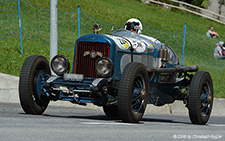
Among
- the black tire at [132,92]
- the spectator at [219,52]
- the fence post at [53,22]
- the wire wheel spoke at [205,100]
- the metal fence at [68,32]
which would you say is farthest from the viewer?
the spectator at [219,52]

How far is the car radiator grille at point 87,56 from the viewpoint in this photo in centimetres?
904

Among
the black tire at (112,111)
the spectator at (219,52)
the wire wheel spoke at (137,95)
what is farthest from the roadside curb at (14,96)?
the spectator at (219,52)

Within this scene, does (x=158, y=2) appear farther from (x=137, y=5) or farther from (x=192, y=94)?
(x=192, y=94)

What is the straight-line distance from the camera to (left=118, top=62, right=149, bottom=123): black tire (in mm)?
8078

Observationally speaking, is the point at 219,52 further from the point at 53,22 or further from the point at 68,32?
the point at 53,22

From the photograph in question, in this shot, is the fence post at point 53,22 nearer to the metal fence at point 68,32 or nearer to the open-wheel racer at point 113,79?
the open-wheel racer at point 113,79

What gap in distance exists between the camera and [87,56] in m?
9.24

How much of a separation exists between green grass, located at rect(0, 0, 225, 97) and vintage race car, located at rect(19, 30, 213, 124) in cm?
567

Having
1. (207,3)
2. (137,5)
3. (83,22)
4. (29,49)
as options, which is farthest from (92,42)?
(207,3)

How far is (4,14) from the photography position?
24453 mm

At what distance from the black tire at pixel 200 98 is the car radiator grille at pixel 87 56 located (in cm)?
178

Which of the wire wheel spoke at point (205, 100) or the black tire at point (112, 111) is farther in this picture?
the black tire at point (112, 111)

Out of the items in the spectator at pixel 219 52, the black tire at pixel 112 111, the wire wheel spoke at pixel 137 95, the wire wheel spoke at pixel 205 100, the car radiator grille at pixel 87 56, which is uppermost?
the car radiator grille at pixel 87 56

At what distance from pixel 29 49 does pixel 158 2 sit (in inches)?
1325
